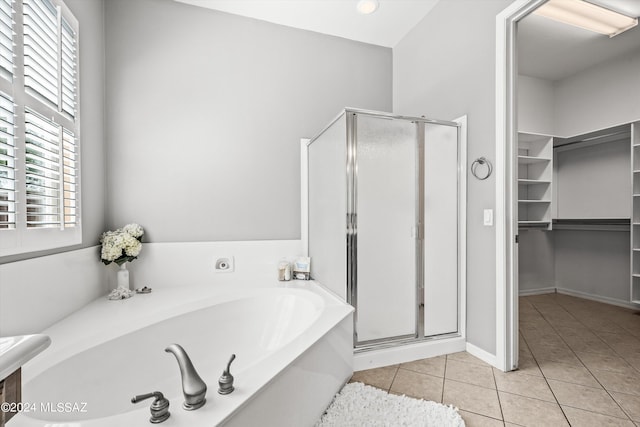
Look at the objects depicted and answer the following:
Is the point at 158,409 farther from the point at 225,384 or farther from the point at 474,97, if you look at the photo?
the point at 474,97

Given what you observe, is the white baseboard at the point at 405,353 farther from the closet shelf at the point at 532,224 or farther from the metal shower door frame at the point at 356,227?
the closet shelf at the point at 532,224

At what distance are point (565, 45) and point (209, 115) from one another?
3444 mm

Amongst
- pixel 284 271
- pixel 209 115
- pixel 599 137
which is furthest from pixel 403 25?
pixel 599 137

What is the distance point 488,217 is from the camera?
6.14 feet

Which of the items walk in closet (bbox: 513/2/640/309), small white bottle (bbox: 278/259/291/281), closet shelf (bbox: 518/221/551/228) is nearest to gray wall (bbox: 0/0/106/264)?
small white bottle (bbox: 278/259/291/281)

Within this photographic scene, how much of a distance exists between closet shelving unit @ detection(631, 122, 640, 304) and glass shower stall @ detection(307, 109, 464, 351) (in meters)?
2.17

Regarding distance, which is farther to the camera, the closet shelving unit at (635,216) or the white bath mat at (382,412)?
the closet shelving unit at (635,216)

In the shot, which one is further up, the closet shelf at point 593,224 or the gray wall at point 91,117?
the gray wall at point 91,117

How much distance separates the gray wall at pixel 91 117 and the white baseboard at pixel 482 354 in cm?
253

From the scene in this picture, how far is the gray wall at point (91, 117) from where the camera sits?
71.3 inches

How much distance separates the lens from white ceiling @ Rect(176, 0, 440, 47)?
2.33 meters

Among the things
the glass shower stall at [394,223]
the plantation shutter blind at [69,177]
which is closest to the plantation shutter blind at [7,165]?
the plantation shutter blind at [69,177]

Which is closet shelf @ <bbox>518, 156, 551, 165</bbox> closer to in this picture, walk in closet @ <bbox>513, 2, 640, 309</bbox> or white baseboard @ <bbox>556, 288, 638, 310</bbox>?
walk in closet @ <bbox>513, 2, 640, 309</bbox>

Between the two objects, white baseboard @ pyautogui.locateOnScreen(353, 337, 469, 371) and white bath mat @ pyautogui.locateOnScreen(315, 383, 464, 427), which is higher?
white baseboard @ pyautogui.locateOnScreen(353, 337, 469, 371)
